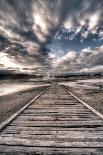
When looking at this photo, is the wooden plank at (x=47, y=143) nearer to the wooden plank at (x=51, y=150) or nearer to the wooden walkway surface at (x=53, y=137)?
the wooden walkway surface at (x=53, y=137)

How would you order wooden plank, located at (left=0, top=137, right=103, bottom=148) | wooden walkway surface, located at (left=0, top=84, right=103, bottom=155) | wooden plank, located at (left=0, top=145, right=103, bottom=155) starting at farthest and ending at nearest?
wooden plank, located at (left=0, top=137, right=103, bottom=148) < wooden walkway surface, located at (left=0, top=84, right=103, bottom=155) < wooden plank, located at (left=0, top=145, right=103, bottom=155)

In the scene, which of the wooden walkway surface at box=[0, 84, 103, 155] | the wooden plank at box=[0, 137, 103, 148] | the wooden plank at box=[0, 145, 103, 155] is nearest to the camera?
the wooden plank at box=[0, 145, 103, 155]

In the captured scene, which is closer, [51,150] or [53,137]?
[51,150]

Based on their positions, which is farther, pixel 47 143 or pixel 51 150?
pixel 47 143

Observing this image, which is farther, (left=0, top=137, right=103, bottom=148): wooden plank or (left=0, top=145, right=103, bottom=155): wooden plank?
(left=0, top=137, right=103, bottom=148): wooden plank

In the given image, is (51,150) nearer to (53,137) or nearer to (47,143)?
(47,143)

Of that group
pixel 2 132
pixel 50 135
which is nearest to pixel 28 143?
pixel 50 135

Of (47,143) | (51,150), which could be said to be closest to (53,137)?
(47,143)

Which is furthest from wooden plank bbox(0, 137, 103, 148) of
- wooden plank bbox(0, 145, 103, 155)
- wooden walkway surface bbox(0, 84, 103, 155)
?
wooden plank bbox(0, 145, 103, 155)

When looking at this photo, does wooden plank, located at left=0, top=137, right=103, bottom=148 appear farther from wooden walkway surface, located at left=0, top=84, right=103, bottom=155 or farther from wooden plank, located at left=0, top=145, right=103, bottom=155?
wooden plank, located at left=0, top=145, right=103, bottom=155

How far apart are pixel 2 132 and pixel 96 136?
243cm

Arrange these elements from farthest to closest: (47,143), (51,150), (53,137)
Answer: (53,137)
(47,143)
(51,150)

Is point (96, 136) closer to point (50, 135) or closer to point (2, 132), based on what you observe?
point (50, 135)

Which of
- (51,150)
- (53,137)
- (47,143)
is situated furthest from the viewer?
(53,137)
